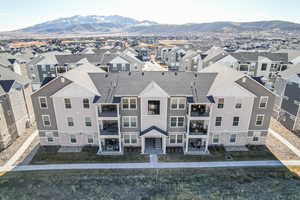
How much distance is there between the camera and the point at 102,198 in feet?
63.5

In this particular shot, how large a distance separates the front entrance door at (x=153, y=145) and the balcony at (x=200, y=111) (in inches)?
277

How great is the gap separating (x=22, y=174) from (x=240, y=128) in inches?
1191

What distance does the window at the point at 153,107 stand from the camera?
2536 cm

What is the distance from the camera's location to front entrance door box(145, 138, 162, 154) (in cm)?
2684

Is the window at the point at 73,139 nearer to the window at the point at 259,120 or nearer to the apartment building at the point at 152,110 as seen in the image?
the apartment building at the point at 152,110

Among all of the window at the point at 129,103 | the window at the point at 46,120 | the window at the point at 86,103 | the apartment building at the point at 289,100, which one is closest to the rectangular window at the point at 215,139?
the window at the point at 129,103

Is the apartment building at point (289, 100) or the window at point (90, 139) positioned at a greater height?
the apartment building at point (289, 100)

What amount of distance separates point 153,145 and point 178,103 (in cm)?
778

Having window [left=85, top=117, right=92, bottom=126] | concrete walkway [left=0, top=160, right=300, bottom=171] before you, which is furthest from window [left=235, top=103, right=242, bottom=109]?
window [left=85, top=117, right=92, bottom=126]

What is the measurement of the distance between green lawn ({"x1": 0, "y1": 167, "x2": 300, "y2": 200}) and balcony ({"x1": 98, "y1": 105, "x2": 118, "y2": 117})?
24.1 feet

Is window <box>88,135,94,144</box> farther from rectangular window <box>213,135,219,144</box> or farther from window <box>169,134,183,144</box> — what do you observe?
rectangular window <box>213,135,219,144</box>

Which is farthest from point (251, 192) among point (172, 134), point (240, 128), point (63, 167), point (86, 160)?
point (63, 167)

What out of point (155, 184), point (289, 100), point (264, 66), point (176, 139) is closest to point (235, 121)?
point (176, 139)

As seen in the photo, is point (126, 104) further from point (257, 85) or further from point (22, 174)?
point (257, 85)
